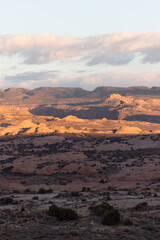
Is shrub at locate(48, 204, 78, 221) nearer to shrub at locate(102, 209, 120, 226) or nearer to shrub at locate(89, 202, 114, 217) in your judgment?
shrub at locate(89, 202, 114, 217)

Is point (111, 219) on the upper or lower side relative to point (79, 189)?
upper

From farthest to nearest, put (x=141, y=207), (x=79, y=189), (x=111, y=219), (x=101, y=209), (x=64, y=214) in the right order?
(x=79, y=189) < (x=141, y=207) < (x=101, y=209) < (x=64, y=214) < (x=111, y=219)

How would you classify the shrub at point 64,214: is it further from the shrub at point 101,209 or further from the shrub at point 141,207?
the shrub at point 141,207

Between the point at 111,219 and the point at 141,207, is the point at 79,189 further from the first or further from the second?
the point at 111,219

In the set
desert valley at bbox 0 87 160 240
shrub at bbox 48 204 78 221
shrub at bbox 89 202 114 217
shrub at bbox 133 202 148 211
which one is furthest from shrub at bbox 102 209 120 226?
shrub at bbox 133 202 148 211

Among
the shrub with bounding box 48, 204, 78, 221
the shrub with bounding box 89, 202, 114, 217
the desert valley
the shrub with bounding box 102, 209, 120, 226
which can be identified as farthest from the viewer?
the shrub with bounding box 89, 202, 114, 217

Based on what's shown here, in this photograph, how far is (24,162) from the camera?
6369 cm

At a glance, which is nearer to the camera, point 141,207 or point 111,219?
point 111,219

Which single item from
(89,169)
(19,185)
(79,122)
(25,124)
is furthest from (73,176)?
(79,122)

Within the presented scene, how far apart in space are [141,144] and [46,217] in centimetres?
7124

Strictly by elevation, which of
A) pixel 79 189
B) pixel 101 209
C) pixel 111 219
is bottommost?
pixel 79 189

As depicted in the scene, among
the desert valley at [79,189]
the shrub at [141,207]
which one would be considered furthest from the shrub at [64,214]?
the shrub at [141,207]

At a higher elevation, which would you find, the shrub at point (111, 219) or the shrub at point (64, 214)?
the shrub at point (111, 219)

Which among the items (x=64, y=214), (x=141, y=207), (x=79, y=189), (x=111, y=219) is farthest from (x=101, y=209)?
(x=79, y=189)
